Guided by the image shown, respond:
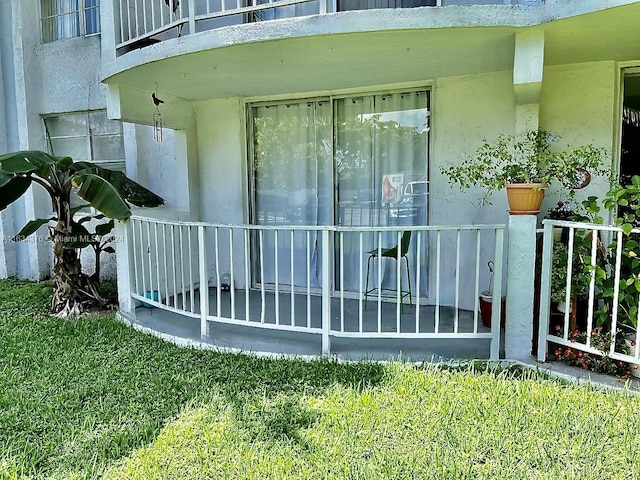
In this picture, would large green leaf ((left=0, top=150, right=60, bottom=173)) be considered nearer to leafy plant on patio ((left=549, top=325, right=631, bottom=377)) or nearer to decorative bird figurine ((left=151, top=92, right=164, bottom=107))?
decorative bird figurine ((left=151, top=92, right=164, bottom=107))

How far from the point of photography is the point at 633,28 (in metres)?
3.89

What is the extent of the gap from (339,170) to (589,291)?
347 cm

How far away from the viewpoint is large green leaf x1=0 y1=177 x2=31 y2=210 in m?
5.34

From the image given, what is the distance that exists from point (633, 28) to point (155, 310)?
5.73 m

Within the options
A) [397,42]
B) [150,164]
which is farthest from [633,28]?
[150,164]

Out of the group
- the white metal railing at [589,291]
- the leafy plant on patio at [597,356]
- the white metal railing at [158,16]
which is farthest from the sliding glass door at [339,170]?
the leafy plant on patio at [597,356]

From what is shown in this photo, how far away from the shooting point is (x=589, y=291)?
12.9 feet

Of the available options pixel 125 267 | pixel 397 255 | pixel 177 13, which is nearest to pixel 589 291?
pixel 397 255

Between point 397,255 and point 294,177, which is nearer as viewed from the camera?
point 397,255

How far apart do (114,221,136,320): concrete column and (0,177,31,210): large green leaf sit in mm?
1094

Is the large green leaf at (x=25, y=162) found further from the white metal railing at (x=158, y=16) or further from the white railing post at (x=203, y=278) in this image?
the white railing post at (x=203, y=278)

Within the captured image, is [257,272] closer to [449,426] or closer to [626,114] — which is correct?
[449,426]

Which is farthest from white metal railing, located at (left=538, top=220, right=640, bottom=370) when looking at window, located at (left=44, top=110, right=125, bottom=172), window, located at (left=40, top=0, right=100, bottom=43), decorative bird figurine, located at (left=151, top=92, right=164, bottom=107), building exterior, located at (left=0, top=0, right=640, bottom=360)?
window, located at (left=40, top=0, right=100, bottom=43)

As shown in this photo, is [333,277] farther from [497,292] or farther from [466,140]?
[497,292]
